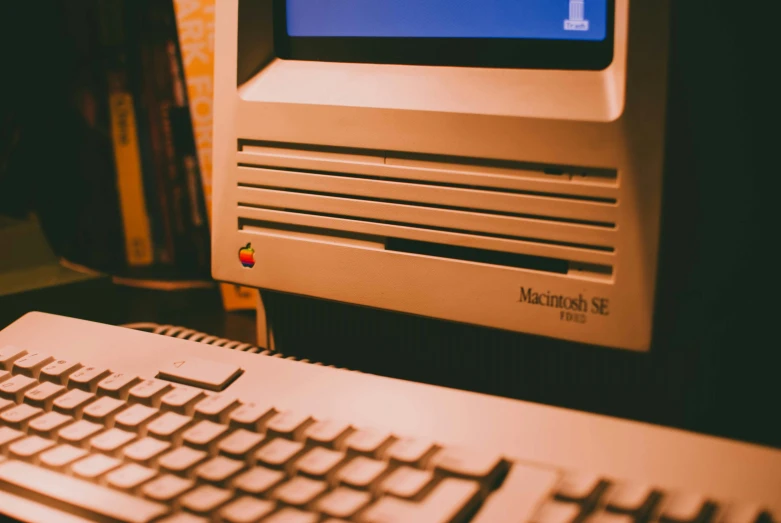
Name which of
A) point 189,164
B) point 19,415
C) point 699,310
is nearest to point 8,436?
point 19,415

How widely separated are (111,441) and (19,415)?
0.08 metres

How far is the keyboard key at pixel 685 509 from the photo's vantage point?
1.15 feet

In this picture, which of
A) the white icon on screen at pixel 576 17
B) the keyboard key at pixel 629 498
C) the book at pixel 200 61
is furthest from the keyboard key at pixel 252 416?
the book at pixel 200 61

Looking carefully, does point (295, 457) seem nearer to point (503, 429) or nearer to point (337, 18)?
point (503, 429)

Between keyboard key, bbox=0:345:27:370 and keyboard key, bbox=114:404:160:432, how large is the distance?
0.14 m

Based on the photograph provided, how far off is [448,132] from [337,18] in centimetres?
15

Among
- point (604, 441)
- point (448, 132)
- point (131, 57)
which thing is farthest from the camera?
point (131, 57)

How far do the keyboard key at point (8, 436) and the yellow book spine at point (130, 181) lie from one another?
1.87 ft

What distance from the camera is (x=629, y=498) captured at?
1.20 feet

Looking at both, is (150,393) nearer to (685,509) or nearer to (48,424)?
(48,424)

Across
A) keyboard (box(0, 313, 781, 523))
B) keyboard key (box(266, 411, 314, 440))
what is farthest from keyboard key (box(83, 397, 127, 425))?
keyboard key (box(266, 411, 314, 440))

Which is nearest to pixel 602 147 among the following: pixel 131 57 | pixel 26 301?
pixel 26 301

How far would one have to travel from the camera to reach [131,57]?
3.26 ft

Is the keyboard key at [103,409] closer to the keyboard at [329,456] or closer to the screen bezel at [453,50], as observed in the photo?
the keyboard at [329,456]
